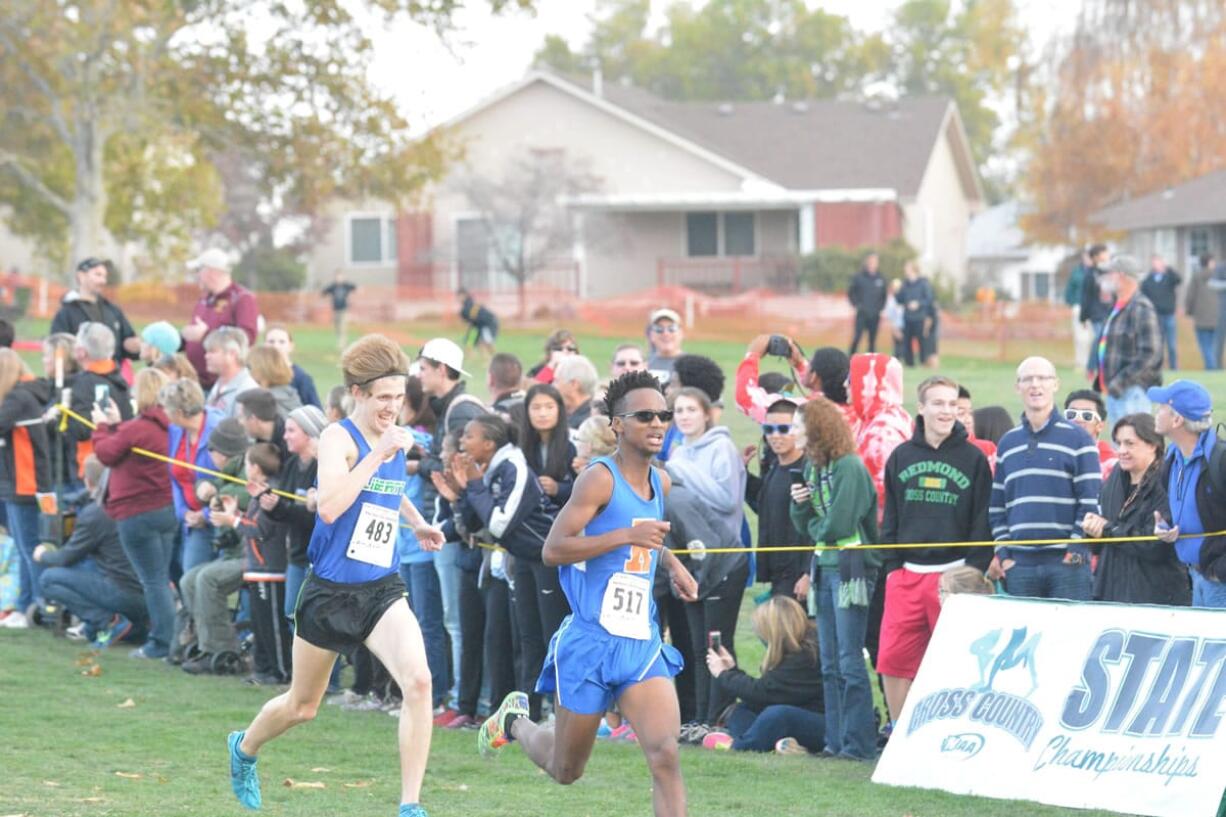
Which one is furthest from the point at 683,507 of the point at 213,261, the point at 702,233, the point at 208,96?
the point at 702,233

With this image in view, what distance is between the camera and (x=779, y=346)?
1152 cm

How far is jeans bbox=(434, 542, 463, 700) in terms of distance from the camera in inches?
445

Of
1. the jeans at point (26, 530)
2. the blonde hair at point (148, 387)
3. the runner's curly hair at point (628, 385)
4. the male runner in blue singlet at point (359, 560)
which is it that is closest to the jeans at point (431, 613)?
the blonde hair at point (148, 387)

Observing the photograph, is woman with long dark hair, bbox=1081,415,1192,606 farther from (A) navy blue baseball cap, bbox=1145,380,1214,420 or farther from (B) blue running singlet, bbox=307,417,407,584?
(B) blue running singlet, bbox=307,417,407,584

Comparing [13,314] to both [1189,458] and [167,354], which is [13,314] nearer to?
[167,354]

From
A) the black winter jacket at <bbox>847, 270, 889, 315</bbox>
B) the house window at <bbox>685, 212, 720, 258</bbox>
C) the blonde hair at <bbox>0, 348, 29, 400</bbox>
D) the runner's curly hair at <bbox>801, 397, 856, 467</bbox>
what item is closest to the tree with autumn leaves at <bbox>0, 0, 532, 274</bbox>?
the black winter jacket at <bbox>847, 270, 889, 315</bbox>

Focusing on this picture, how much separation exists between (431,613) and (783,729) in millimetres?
2667

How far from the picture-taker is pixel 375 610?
311 inches

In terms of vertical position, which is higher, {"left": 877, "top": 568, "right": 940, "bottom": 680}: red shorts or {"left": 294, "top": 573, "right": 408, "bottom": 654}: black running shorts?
{"left": 294, "top": 573, "right": 408, "bottom": 654}: black running shorts

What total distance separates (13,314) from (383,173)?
10846 mm

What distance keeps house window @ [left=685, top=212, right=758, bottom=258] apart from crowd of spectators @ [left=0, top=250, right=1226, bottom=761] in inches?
1457

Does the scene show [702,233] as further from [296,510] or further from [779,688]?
Answer: [779,688]

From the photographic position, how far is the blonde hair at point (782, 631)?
33.3ft

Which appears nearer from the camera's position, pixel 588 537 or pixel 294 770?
pixel 588 537
